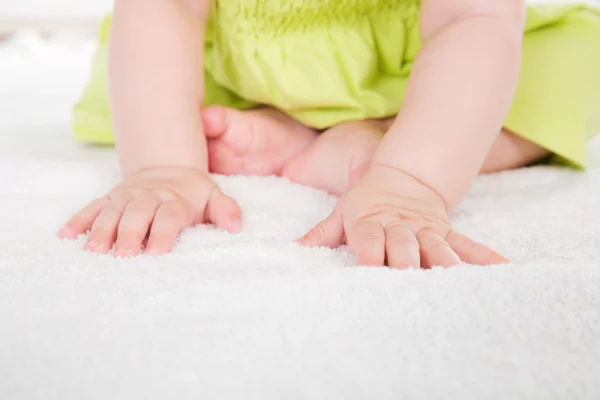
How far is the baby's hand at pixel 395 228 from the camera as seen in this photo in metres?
0.48

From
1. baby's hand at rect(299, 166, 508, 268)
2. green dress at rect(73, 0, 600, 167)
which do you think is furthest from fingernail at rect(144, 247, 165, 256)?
green dress at rect(73, 0, 600, 167)

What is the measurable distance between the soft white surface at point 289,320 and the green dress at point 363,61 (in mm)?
296

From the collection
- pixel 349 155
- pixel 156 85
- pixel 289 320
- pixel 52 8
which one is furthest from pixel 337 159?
pixel 52 8

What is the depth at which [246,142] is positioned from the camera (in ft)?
2.55

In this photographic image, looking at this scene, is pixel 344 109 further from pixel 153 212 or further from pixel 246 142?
pixel 153 212

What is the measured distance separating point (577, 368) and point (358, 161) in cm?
41

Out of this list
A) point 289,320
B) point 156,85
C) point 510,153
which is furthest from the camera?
point 510,153

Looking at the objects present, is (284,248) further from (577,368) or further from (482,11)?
(482,11)

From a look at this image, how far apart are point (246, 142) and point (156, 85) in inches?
5.0

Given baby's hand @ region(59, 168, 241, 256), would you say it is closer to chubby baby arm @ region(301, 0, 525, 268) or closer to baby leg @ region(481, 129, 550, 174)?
chubby baby arm @ region(301, 0, 525, 268)

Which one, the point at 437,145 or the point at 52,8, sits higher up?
the point at 437,145

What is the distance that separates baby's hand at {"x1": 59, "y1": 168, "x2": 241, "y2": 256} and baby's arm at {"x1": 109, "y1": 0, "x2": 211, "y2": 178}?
0.10 feet

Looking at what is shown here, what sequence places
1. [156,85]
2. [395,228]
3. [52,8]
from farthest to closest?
[52,8] < [156,85] < [395,228]

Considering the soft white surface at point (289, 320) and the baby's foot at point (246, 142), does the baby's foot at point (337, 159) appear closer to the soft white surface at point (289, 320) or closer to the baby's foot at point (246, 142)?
the baby's foot at point (246, 142)
